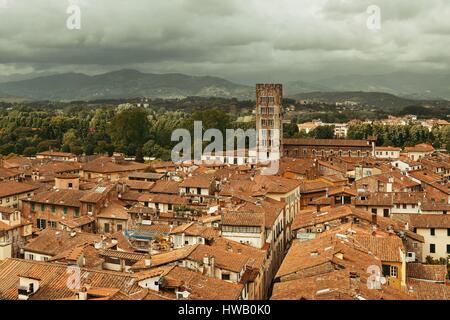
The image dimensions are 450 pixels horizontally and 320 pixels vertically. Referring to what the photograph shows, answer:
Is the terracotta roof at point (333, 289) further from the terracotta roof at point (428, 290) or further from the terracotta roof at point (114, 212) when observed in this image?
the terracotta roof at point (114, 212)

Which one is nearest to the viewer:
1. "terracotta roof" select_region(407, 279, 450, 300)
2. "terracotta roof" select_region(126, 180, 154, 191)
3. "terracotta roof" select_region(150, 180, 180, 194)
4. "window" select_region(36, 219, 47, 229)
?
"terracotta roof" select_region(407, 279, 450, 300)

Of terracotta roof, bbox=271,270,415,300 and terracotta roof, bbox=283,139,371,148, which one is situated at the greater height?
terracotta roof, bbox=271,270,415,300

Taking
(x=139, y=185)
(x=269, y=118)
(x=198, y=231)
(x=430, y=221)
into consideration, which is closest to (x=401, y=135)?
(x=269, y=118)

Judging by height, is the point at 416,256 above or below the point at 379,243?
below

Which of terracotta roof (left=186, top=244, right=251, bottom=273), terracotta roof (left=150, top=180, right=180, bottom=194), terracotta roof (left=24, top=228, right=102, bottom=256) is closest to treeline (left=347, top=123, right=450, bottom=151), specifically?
terracotta roof (left=150, top=180, right=180, bottom=194)

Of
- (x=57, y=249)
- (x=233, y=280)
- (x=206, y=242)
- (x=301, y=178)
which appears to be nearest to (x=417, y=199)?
(x=301, y=178)

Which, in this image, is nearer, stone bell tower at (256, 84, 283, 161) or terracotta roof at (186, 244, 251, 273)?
terracotta roof at (186, 244, 251, 273)

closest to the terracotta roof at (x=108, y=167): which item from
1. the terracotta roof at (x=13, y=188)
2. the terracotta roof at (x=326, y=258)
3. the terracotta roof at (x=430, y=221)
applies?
the terracotta roof at (x=13, y=188)

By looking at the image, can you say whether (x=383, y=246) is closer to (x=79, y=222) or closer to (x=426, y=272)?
(x=426, y=272)

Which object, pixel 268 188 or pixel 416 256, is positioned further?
pixel 268 188

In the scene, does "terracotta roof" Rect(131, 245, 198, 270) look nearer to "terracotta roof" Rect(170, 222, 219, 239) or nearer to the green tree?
"terracotta roof" Rect(170, 222, 219, 239)
